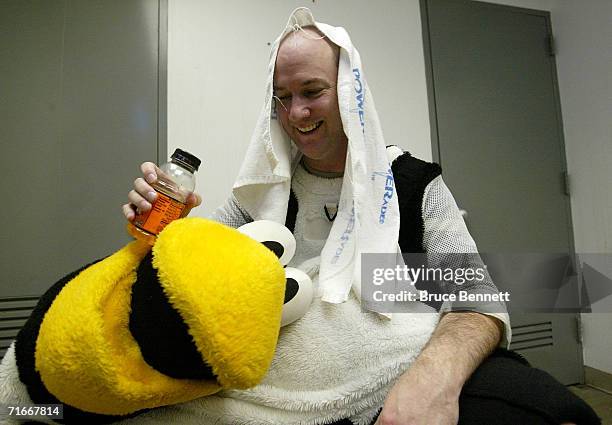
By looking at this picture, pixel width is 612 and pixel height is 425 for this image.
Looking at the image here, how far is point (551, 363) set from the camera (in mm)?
1817

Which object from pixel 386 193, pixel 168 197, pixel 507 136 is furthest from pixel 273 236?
pixel 507 136

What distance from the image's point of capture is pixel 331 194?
0.90 m

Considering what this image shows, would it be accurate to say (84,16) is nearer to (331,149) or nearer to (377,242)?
(331,149)

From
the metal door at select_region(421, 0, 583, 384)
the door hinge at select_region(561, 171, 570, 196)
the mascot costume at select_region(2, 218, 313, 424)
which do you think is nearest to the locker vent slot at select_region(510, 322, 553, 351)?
the metal door at select_region(421, 0, 583, 384)

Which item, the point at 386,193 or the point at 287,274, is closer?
the point at 287,274

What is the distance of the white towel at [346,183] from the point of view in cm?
71

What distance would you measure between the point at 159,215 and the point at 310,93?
1.62 feet

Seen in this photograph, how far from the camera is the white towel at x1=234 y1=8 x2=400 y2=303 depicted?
0.71 meters

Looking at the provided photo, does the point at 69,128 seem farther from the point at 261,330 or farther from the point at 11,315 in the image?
the point at 261,330

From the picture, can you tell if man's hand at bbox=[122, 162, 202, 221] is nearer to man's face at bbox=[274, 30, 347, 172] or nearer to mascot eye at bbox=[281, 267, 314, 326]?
mascot eye at bbox=[281, 267, 314, 326]

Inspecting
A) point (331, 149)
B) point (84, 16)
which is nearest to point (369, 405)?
point (331, 149)

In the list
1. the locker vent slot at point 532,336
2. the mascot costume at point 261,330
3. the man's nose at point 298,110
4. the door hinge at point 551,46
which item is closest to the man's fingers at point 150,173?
the mascot costume at point 261,330

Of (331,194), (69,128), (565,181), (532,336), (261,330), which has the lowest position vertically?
(532,336)

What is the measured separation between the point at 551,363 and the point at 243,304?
204 cm
